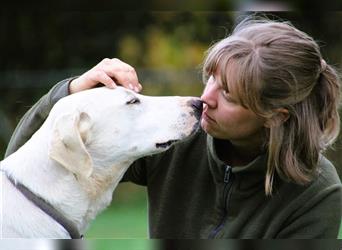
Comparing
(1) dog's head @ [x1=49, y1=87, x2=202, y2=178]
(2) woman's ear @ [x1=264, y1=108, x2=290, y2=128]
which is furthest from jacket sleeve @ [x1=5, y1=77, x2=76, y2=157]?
(2) woman's ear @ [x1=264, y1=108, x2=290, y2=128]

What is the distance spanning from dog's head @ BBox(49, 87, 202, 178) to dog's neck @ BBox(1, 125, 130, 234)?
2.3 inches

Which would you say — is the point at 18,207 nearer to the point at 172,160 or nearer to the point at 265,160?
the point at 172,160

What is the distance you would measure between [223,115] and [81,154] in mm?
502

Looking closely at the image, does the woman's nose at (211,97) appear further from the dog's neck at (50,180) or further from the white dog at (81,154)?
the dog's neck at (50,180)

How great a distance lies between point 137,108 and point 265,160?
0.49 m

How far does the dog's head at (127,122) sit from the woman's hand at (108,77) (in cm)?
4

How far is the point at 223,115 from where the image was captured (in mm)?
2510

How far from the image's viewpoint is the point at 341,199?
2.63 metres

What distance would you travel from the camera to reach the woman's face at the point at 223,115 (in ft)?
8.25

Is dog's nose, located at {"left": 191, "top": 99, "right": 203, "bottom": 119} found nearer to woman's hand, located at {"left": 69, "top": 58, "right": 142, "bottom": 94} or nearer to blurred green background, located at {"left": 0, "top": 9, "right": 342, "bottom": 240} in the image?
Answer: woman's hand, located at {"left": 69, "top": 58, "right": 142, "bottom": 94}

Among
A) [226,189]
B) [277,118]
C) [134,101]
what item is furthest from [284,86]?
[134,101]

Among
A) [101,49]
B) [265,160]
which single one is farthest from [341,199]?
[101,49]

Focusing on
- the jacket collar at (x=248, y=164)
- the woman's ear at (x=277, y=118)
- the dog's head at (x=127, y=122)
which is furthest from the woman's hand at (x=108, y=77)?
the woman's ear at (x=277, y=118)

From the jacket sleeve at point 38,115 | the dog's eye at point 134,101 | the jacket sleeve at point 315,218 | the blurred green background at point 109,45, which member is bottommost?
the blurred green background at point 109,45
